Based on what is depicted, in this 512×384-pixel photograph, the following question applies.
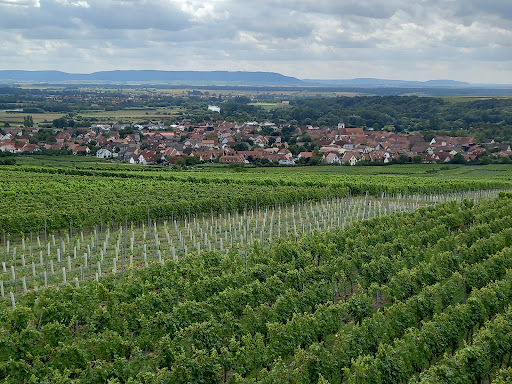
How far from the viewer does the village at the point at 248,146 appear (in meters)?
99.9

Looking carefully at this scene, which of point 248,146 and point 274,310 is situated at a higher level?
point 274,310

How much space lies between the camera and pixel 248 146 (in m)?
123

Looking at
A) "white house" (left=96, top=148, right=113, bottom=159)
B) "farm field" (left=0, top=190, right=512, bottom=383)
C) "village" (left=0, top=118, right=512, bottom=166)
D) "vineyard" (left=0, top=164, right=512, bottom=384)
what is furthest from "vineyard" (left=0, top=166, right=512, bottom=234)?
"white house" (left=96, top=148, right=113, bottom=159)

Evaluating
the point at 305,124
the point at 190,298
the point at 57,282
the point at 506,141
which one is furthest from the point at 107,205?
the point at 305,124

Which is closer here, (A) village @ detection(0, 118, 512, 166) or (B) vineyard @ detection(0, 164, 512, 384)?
(B) vineyard @ detection(0, 164, 512, 384)

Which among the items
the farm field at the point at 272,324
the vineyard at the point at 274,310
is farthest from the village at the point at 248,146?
the farm field at the point at 272,324

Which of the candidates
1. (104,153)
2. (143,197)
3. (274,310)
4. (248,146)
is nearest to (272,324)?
(274,310)

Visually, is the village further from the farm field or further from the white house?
the farm field

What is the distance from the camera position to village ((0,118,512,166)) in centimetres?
9994

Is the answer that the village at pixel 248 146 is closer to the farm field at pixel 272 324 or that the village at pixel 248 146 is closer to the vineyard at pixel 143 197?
the vineyard at pixel 143 197

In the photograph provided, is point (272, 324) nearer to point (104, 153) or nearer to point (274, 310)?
point (274, 310)

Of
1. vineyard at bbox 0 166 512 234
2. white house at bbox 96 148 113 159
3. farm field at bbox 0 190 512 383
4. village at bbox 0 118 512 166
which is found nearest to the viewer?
farm field at bbox 0 190 512 383

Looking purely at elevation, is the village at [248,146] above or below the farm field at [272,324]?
below

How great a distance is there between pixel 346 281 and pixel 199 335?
830 centimetres
